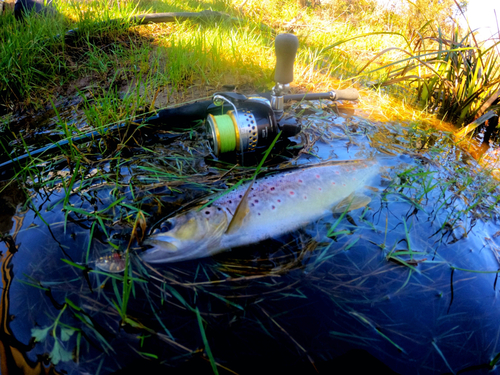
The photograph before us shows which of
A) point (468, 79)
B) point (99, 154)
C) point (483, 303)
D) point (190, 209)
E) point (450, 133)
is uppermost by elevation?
point (468, 79)

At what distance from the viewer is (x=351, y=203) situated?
2264 mm

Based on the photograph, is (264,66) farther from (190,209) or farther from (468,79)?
(190,209)

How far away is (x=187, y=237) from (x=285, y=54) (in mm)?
1918

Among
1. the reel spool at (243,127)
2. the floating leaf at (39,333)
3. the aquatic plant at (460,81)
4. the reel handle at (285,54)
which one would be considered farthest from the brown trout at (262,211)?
the aquatic plant at (460,81)

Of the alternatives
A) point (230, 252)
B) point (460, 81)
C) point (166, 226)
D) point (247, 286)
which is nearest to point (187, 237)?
point (166, 226)

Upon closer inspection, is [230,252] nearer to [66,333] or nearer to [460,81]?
[66,333]

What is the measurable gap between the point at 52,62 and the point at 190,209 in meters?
3.79

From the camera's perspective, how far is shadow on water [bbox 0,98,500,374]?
1.34m

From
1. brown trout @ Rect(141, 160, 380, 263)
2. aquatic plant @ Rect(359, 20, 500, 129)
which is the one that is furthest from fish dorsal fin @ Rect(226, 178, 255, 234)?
aquatic plant @ Rect(359, 20, 500, 129)

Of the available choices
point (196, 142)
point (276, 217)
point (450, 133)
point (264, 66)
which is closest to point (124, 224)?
point (276, 217)

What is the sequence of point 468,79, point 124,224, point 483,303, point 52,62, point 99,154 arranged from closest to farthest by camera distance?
point 483,303
point 124,224
point 99,154
point 468,79
point 52,62

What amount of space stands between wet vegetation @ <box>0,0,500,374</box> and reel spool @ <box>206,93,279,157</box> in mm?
229

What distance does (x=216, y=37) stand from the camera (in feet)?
14.3

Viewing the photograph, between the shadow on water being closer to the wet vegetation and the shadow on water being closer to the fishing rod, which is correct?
the wet vegetation
